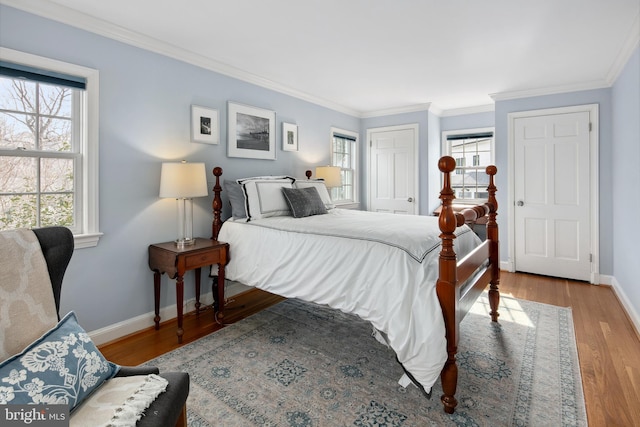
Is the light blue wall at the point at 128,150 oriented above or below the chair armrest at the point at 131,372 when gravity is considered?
above

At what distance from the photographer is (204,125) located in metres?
3.24

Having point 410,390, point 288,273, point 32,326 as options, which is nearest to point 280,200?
point 288,273

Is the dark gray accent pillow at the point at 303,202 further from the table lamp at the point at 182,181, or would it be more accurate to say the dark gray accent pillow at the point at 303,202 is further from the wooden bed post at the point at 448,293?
the wooden bed post at the point at 448,293

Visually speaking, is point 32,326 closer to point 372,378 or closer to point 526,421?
point 372,378

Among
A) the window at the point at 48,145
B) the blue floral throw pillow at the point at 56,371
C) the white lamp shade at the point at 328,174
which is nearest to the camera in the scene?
the blue floral throw pillow at the point at 56,371

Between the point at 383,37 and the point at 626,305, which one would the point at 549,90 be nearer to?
the point at 626,305

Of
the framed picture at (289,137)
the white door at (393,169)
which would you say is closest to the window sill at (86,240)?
the framed picture at (289,137)

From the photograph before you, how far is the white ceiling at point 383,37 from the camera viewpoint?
2.32m

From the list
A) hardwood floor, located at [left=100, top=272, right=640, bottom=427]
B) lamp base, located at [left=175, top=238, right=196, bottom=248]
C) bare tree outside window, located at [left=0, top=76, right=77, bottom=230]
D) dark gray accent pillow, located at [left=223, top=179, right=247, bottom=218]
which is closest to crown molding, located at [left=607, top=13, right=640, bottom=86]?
A: hardwood floor, located at [left=100, top=272, right=640, bottom=427]

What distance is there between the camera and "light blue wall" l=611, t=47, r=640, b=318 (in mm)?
2830

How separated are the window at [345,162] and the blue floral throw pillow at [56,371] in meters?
4.25

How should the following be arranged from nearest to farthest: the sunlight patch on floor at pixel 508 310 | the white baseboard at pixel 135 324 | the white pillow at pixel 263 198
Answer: the white baseboard at pixel 135 324, the sunlight patch on floor at pixel 508 310, the white pillow at pixel 263 198

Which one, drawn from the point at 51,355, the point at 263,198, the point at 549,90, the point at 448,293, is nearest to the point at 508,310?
the point at 448,293

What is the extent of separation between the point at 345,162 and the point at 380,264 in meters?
3.65
